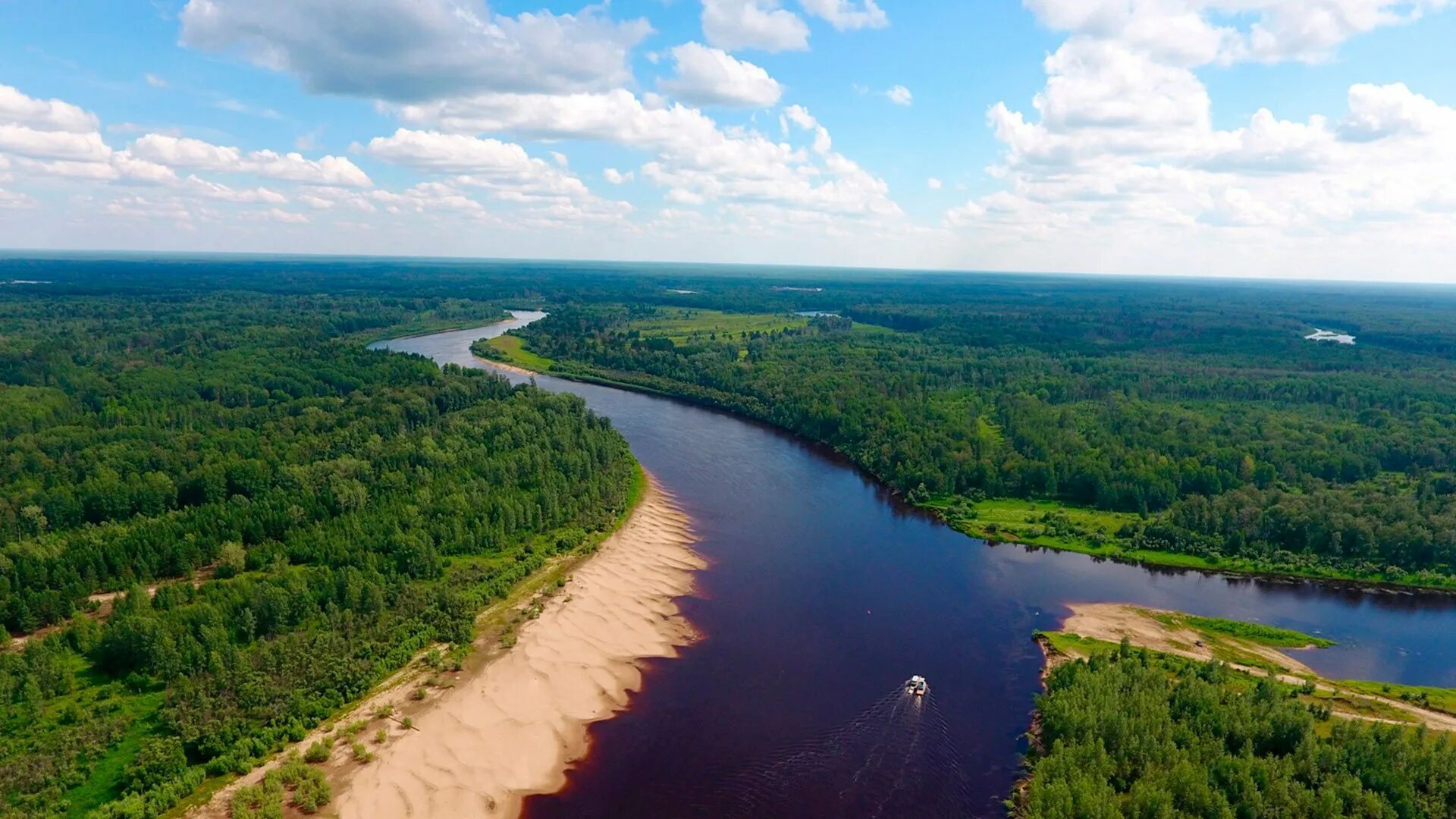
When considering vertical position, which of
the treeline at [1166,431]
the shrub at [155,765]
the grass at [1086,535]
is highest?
the treeline at [1166,431]

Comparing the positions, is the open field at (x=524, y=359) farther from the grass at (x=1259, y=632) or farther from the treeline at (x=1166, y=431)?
the grass at (x=1259, y=632)

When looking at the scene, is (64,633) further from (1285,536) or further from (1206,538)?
(1285,536)

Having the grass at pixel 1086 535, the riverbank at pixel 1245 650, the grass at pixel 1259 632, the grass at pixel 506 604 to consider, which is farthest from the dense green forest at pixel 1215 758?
the grass at pixel 506 604

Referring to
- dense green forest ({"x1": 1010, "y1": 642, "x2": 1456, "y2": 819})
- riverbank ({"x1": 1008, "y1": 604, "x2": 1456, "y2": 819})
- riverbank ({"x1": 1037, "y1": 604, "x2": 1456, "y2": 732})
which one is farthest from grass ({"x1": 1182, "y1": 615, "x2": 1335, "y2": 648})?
dense green forest ({"x1": 1010, "y1": 642, "x2": 1456, "y2": 819})

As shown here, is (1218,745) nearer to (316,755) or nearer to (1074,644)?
(1074,644)

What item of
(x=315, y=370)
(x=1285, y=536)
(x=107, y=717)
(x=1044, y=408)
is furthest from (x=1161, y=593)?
(x=315, y=370)

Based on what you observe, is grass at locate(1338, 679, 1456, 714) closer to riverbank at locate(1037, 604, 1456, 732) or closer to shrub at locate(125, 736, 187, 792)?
riverbank at locate(1037, 604, 1456, 732)

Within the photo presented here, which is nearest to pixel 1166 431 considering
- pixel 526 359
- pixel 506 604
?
pixel 506 604
